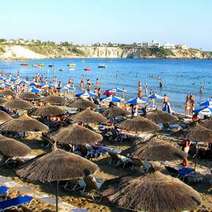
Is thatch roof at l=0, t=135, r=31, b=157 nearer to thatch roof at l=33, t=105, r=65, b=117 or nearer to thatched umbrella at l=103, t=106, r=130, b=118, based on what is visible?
thatch roof at l=33, t=105, r=65, b=117

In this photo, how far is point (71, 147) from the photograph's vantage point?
59.6 ft

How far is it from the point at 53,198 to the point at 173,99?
3520 centimetres

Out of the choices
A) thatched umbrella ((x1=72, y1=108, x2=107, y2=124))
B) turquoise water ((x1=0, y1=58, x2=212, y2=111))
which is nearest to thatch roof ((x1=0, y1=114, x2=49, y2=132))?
thatched umbrella ((x1=72, y1=108, x2=107, y2=124))

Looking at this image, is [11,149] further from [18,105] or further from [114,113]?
[18,105]

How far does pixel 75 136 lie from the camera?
1623 cm

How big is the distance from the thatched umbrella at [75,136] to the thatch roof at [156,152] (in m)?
2.86

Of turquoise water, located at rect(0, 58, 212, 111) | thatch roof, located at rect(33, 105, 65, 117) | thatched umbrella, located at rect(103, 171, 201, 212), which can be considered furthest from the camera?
turquoise water, located at rect(0, 58, 212, 111)

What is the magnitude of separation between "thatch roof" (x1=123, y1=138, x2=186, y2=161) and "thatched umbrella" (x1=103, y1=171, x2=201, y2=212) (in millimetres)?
3865

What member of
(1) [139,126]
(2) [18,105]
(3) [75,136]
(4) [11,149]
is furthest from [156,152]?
(2) [18,105]

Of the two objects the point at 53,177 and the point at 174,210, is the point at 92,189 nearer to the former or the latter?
the point at 53,177

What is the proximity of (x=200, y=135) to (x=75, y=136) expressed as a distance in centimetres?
436

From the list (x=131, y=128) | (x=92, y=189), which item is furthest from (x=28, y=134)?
(x=92, y=189)

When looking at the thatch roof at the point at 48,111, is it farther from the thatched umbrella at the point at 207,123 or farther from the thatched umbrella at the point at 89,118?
the thatched umbrella at the point at 207,123

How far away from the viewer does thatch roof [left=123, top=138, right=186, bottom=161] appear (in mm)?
13258
